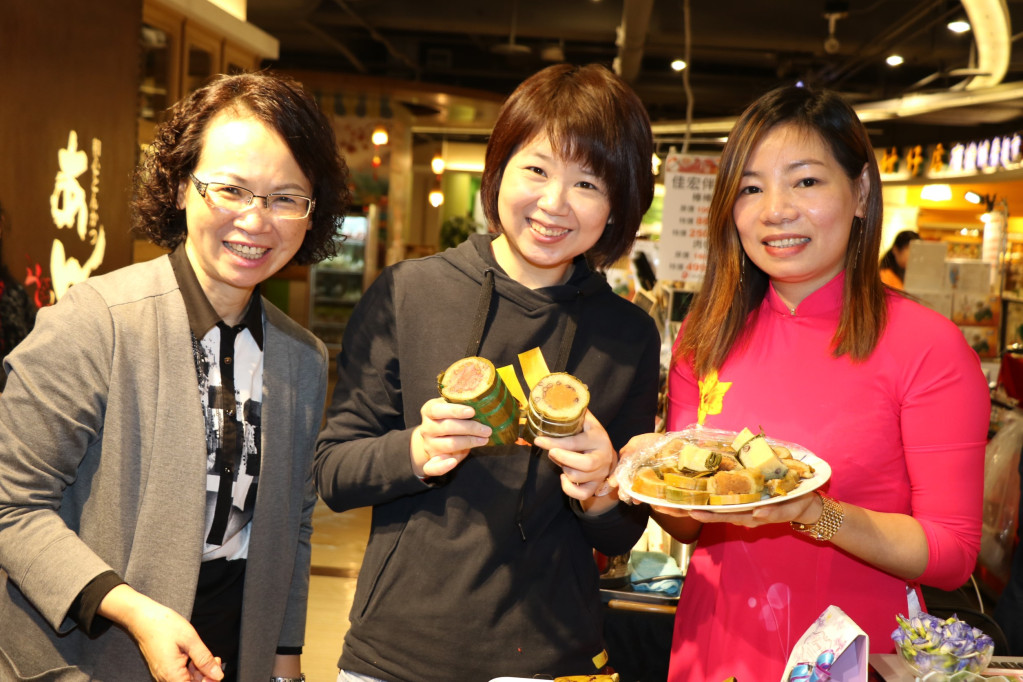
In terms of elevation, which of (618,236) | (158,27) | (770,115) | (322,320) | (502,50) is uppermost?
(502,50)

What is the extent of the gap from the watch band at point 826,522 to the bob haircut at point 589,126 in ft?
2.05

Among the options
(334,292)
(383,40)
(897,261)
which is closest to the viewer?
(897,261)

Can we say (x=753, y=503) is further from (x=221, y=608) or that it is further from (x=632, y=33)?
(x=632, y=33)

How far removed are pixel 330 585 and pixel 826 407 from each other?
12.8 feet

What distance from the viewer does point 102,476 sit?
1430 mm

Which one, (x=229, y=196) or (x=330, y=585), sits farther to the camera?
(x=330, y=585)

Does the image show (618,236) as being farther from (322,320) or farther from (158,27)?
(322,320)

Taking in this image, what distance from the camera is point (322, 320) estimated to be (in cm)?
1348

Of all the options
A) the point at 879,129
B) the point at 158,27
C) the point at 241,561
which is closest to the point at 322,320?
the point at 158,27

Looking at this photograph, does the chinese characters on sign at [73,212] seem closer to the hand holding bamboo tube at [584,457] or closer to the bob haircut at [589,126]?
the bob haircut at [589,126]

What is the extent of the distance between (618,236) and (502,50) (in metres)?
9.38

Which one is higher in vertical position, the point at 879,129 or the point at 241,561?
the point at 879,129

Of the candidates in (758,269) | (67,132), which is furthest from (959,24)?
(758,269)

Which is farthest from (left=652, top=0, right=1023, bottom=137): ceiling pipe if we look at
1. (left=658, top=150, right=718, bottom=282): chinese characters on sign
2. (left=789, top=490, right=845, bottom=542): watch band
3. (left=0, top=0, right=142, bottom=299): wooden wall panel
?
(left=789, top=490, right=845, bottom=542): watch band
